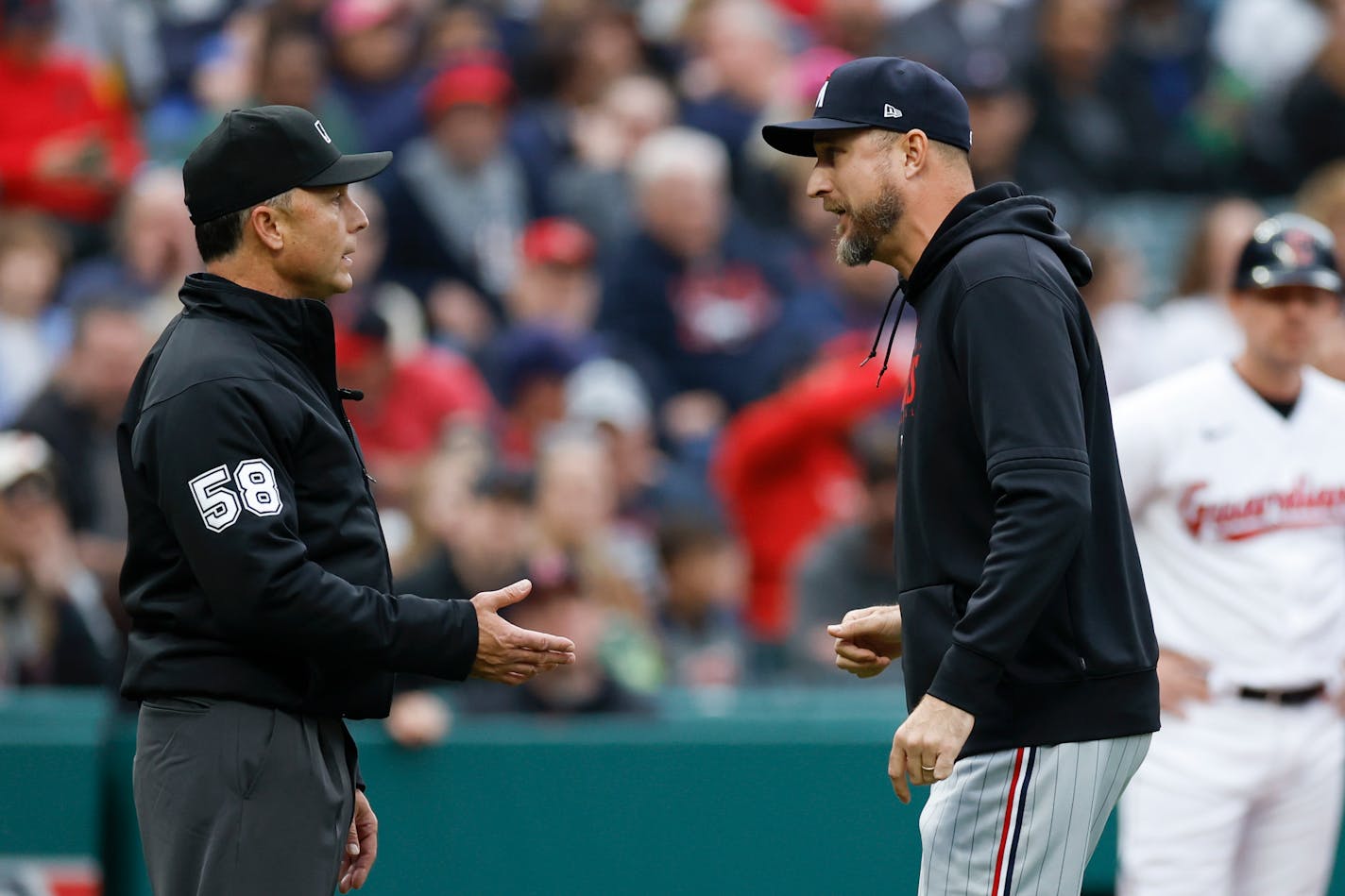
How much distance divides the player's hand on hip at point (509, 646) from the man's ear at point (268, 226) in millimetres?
785

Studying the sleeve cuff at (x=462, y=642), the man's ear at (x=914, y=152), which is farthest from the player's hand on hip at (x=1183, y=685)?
the sleeve cuff at (x=462, y=642)

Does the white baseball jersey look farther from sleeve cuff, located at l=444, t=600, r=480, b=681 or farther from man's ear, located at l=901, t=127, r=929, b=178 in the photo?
sleeve cuff, located at l=444, t=600, r=480, b=681

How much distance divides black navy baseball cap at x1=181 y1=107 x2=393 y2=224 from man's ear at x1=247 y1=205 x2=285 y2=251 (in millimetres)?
25

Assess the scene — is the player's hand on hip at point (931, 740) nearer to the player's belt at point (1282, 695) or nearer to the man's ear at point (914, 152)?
the man's ear at point (914, 152)

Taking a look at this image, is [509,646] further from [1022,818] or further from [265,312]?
[1022,818]

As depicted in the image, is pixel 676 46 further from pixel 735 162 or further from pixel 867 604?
pixel 867 604

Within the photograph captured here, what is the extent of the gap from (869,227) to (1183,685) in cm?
191

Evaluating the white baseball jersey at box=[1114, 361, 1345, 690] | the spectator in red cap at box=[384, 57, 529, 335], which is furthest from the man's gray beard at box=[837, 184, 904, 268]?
the spectator in red cap at box=[384, 57, 529, 335]

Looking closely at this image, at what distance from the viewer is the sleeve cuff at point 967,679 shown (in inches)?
127

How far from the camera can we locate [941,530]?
3.44 meters

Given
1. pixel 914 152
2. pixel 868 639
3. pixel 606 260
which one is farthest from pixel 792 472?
pixel 914 152

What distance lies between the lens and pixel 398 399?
8.23 m

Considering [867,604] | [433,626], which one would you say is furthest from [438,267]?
[433,626]

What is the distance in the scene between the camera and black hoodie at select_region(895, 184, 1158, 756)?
3219 millimetres
